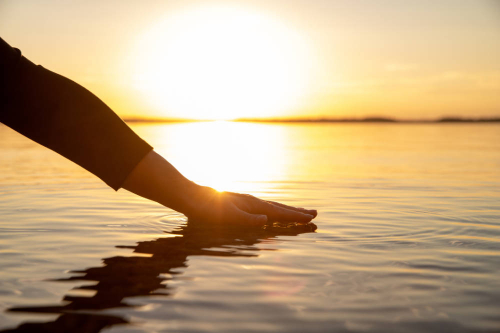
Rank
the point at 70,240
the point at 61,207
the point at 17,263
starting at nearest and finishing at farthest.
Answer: the point at 17,263, the point at 70,240, the point at 61,207

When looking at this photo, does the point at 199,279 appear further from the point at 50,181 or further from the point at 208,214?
the point at 50,181

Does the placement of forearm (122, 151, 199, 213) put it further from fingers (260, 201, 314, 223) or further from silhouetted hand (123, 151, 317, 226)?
fingers (260, 201, 314, 223)

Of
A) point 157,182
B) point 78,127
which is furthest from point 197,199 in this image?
point 78,127

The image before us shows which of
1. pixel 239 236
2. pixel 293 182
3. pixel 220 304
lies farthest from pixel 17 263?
pixel 293 182

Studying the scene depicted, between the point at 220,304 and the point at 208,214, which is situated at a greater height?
the point at 208,214

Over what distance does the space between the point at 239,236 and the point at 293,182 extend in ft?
11.3

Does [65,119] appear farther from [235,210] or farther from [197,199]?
[235,210]

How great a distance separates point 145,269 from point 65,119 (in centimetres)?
69

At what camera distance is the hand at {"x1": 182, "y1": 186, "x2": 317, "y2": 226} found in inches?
113

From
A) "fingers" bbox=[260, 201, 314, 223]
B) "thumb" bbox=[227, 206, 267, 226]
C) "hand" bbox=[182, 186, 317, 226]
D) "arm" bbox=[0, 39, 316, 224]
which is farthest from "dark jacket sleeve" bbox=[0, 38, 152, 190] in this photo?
"fingers" bbox=[260, 201, 314, 223]

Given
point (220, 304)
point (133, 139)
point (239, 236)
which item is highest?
point (133, 139)

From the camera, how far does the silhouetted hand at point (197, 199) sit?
234 centimetres

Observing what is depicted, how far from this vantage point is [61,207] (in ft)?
12.1

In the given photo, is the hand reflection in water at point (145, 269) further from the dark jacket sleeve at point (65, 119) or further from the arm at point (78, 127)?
the dark jacket sleeve at point (65, 119)
